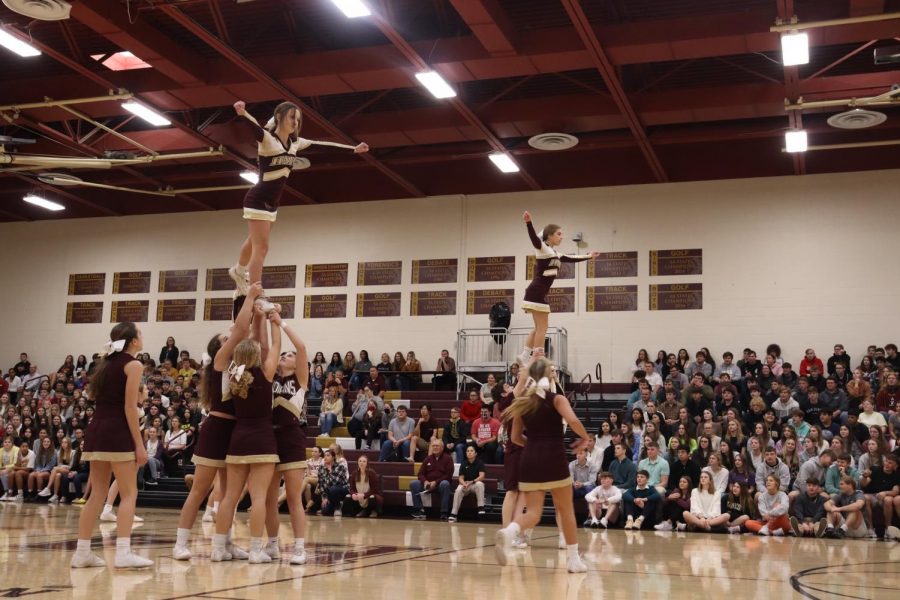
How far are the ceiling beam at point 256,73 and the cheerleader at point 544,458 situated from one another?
968 cm

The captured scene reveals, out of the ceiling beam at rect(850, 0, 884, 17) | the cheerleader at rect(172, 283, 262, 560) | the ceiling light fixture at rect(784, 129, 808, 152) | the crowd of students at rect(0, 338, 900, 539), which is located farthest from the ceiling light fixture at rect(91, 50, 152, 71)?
the ceiling light fixture at rect(784, 129, 808, 152)

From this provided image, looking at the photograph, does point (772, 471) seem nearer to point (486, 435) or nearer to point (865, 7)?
point (486, 435)

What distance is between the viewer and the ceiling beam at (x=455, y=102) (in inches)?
556

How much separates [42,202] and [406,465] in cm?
1363

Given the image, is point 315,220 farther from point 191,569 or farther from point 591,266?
point 191,569

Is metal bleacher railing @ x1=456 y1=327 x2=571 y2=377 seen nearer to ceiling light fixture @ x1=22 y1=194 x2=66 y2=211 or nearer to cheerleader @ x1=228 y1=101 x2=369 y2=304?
ceiling light fixture @ x1=22 y1=194 x2=66 y2=211

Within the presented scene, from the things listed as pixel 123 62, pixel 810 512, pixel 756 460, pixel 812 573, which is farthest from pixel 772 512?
pixel 123 62

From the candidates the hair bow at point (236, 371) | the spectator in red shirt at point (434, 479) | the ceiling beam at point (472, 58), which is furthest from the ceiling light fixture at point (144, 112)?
the hair bow at point (236, 371)

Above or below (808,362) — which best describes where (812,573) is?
below

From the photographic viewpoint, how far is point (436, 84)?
15844mm

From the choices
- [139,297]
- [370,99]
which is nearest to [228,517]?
[370,99]

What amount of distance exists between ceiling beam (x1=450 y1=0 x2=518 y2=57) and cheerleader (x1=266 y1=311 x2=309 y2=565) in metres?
7.83

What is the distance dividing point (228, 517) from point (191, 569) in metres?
0.57

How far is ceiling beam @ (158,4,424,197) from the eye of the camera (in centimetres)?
1416
